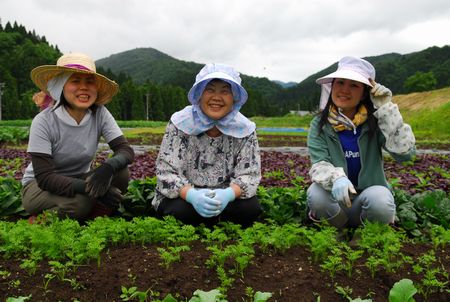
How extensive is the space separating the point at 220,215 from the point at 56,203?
51.0 inches

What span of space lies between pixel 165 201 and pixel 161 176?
216mm

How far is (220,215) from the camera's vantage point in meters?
3.43

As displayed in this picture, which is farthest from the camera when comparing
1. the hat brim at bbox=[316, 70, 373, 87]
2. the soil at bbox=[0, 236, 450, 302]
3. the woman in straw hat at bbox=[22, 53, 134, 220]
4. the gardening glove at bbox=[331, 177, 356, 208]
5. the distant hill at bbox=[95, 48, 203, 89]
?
the distant hill at bbox=[95, 48, 203, 89]

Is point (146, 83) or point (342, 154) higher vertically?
point (146, 83)

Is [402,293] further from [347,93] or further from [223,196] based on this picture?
[347,93]

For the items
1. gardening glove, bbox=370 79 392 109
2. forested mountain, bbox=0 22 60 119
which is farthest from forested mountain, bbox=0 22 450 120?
Result: gardening glove, bbox=370 79 392 109

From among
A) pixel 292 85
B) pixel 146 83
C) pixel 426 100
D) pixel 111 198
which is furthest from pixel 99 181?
pixel 292 85

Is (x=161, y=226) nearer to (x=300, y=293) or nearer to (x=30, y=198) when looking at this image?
(x=300, y=293)

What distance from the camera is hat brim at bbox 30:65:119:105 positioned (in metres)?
3.36

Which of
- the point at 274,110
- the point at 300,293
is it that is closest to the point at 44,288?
the point at 300,293

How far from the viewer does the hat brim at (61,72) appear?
3359 mm

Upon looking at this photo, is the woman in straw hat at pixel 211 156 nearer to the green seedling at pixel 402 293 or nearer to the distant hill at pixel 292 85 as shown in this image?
the green seedling at pixel 402 293

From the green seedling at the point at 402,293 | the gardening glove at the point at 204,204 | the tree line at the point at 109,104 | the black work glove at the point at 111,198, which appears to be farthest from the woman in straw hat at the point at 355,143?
the tree line at the point at 109,104

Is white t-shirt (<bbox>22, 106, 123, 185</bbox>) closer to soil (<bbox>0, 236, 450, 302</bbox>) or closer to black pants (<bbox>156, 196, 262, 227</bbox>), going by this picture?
black pants (<bbox>156, 196, 262, 227</bbox>)
